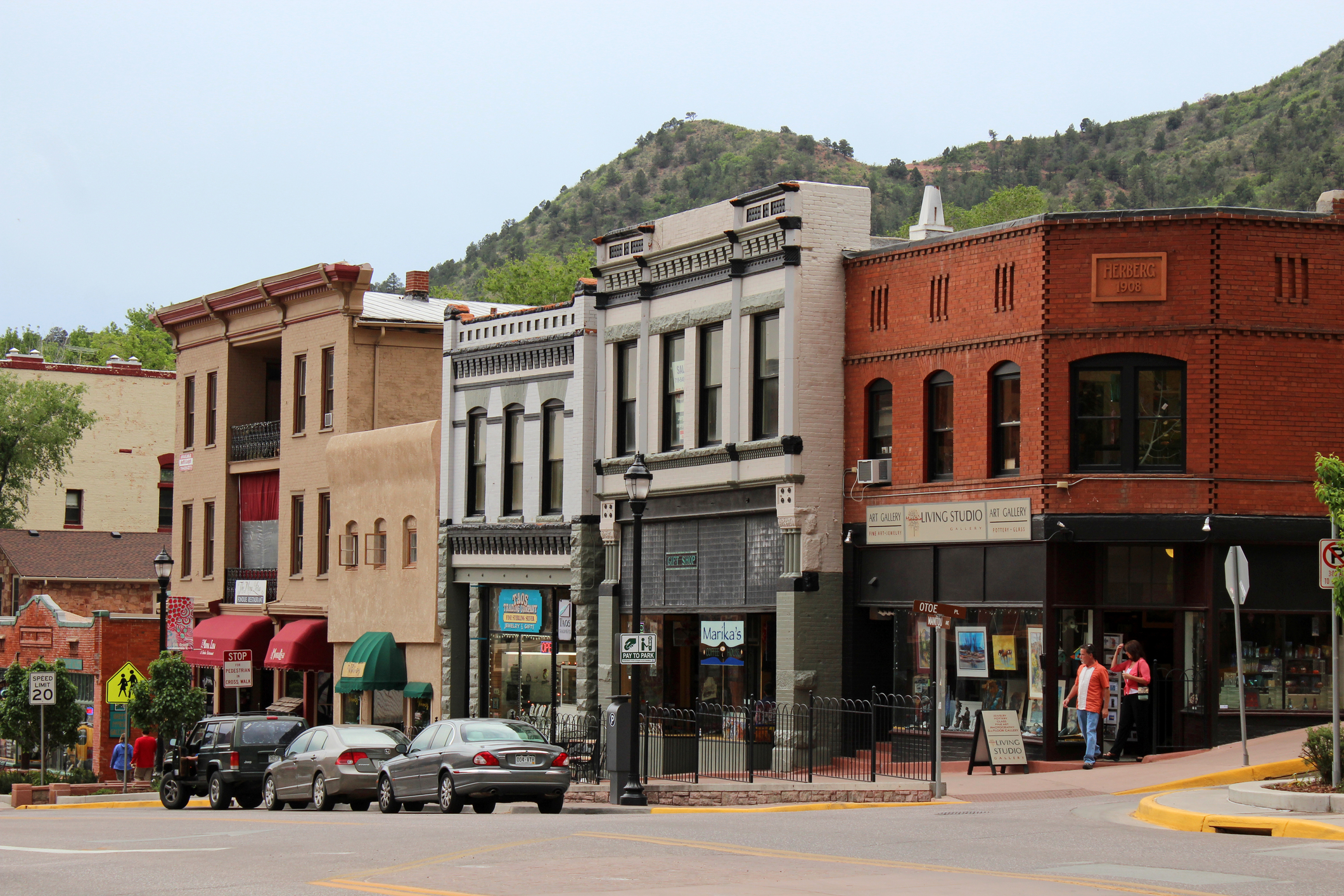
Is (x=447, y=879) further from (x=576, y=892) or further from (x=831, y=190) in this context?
(x=831, y=190)

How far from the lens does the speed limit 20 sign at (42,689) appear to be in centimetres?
3903

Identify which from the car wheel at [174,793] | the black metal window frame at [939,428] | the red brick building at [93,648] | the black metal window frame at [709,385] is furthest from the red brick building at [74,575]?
the black metal window frame at [939,428]

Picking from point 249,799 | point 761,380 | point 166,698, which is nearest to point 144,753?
point 166,698

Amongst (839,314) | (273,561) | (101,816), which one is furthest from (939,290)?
(273,561)

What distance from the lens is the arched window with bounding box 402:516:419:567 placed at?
134 ft

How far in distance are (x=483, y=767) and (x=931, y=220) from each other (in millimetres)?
13913

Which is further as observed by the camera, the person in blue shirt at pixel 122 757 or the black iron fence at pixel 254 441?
the black iron fence at pixel 254 441

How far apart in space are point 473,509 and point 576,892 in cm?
2637

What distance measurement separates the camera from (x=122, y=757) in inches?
1684

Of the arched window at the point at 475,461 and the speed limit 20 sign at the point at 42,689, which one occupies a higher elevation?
the arched window at the point at 475,461

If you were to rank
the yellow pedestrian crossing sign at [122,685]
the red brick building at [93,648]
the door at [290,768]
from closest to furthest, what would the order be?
the door at [290,768], the yellow pedestrian crossing sign at [122,685], the red brick building at [93,648]

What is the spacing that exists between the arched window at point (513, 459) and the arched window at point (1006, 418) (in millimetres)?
12830

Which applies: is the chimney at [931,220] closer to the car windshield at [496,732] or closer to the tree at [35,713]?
the car windshield at [496,732]

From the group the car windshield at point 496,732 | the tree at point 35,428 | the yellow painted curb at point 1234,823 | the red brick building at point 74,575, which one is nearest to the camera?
the yellow painted curb at point 1234,823
